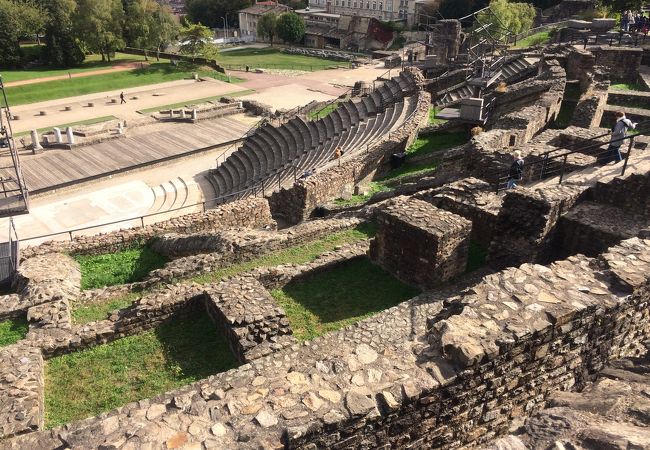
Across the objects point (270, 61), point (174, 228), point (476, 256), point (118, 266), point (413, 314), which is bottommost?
point (118, 266)

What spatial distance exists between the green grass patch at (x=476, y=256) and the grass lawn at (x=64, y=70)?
56.7 metres

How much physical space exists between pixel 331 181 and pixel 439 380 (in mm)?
13596

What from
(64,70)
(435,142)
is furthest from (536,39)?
(64,70)

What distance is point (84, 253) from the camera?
15352 millimetres

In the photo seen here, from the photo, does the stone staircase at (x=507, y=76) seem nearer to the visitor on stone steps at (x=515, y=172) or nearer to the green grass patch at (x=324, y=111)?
the green grass patch at (x=324, y=111)

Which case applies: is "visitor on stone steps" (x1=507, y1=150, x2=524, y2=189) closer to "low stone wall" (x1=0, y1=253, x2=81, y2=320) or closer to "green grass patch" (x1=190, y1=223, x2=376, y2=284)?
"green grass patch" (x1=190, y1=223, x2=376, y2=284)

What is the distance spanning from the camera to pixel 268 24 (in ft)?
274

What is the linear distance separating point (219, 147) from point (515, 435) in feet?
103

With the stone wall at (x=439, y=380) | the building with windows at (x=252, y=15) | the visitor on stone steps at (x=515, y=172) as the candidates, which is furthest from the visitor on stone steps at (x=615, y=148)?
the building with windows at (x=252, y=15)

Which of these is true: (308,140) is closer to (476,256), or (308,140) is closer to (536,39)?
(476,256)

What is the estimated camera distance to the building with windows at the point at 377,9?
278ft

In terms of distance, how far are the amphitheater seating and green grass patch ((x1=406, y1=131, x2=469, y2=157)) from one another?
173 centimetres

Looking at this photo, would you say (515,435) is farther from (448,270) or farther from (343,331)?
(448,270)

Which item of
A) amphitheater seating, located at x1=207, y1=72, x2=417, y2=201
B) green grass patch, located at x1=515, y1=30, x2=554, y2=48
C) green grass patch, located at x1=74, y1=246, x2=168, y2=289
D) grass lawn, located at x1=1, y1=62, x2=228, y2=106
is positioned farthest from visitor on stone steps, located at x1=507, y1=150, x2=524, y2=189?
grass lawn, located at x1=1, y1=62, x2=228, y2=106
